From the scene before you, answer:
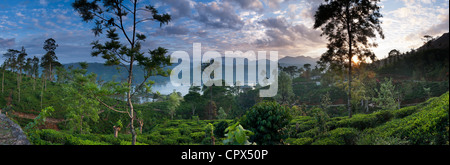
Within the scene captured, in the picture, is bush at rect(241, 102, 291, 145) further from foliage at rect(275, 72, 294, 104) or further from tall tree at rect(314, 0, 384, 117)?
foliage at rect(275, 72, 294, 104)

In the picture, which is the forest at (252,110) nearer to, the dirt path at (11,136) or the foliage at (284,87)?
the dirt path at (11,136)

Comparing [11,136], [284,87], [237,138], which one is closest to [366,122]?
[237,138]

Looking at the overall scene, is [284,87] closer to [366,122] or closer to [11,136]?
[366,122]

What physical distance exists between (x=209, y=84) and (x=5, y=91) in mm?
28183

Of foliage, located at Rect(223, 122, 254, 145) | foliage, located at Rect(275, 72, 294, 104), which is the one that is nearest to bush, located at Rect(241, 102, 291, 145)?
foliage, located at Rect(223, 122, 254, 145)

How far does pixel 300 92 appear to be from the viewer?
46.8 m

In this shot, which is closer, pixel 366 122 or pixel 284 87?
pixel 366 122

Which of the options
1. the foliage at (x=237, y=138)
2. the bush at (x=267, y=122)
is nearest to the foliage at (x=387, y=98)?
the bush at (x=267, y=122)

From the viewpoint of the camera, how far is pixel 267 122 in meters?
7.06

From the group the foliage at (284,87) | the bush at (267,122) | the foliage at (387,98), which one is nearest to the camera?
the bush at (267,122)

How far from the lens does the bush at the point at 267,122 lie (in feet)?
23.0

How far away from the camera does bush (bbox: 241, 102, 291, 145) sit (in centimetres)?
702
